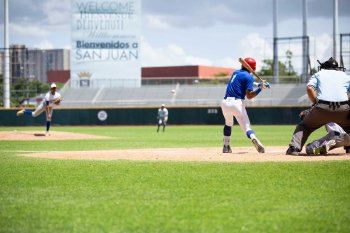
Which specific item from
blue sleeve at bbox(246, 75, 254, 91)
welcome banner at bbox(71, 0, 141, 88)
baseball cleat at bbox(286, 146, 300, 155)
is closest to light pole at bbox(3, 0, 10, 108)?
welcome banner at bbox(71, 0, 141, 88)

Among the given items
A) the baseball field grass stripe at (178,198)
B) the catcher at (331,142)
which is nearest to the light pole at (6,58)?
the catcher at (331,142)

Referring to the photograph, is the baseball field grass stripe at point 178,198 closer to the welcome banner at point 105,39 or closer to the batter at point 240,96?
the batter at point 240,96

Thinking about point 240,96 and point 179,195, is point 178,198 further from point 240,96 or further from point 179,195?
point 240,96

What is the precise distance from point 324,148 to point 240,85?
6.60ft

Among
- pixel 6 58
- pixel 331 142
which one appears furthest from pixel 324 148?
pixel 6 58

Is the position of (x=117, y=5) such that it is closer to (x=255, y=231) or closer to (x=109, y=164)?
(x=109, y=164)

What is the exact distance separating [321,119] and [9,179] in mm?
5329

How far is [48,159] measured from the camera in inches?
437

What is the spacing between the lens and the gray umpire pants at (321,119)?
34.6 feet

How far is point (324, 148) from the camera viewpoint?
35.5 ft

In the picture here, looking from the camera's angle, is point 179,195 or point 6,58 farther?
point 6,58

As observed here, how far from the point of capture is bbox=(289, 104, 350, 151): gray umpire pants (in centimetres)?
1055

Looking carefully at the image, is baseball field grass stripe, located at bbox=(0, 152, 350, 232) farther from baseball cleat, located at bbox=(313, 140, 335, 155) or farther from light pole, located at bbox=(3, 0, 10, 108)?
light pole, located at bbox=(3, 0, 10, 108)

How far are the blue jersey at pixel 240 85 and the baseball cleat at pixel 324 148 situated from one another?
67.6 inches
